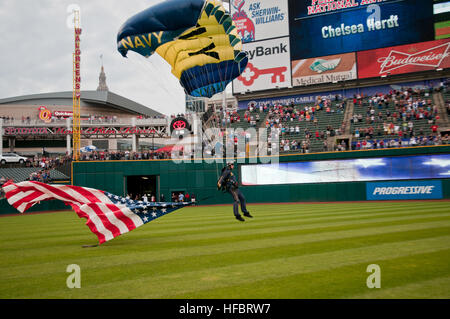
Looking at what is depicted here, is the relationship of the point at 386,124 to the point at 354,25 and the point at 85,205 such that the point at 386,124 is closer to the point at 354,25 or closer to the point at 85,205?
the point at 354,25

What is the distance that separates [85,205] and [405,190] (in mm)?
27145

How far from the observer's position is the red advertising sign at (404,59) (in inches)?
1582

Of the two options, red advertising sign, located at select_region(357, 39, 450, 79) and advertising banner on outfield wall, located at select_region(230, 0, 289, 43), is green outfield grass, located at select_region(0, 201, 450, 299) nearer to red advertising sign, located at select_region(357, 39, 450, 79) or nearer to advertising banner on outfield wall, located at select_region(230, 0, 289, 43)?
red advertising sign, located at select_region(357, 39, 450, 79)

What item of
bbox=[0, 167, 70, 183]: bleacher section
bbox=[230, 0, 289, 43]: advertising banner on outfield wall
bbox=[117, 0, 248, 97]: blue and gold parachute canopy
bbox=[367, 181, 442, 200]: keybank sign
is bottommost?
bbox=[367, 181, 442, 200]: keybank sign

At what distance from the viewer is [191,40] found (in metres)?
19.9

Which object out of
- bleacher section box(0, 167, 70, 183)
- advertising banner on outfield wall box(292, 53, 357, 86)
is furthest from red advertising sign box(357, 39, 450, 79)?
bleacher section box(0, 167, 70, 183)

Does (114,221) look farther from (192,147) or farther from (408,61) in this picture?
(408,61)

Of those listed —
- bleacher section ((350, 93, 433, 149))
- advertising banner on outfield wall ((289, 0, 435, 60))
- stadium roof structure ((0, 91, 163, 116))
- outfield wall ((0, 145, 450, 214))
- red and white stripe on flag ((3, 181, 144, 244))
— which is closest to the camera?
red and white stripe on flag ((3, 181, 144, 244))

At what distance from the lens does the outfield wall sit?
3388cm

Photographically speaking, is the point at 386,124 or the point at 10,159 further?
the point at 10,159

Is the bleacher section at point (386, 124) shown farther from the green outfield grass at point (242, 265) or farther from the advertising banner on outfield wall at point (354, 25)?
the green outfield grass at point (242, 265)

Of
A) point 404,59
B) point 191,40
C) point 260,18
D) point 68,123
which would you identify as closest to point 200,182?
point 191,40

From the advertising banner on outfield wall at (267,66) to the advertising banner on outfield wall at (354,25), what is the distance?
4.30 feet

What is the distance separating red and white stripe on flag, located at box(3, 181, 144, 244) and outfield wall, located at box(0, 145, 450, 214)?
24.1 meters
